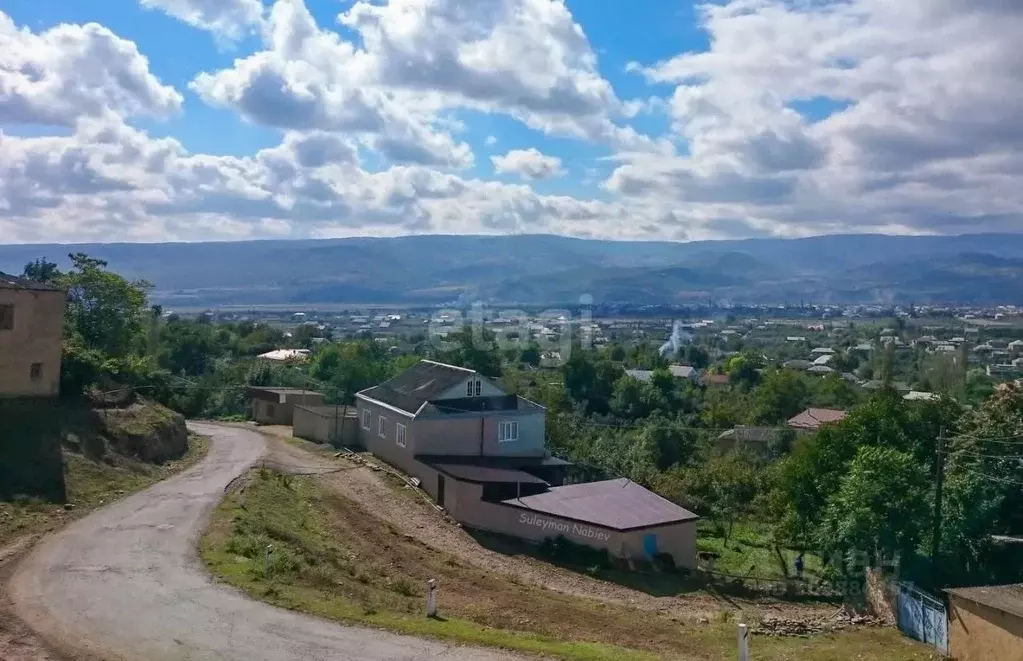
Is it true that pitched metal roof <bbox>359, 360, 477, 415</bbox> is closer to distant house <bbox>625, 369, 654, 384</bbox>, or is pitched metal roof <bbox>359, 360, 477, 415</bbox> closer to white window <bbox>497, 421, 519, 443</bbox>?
white window <bbox>497, 421, 519, 443</bbox>

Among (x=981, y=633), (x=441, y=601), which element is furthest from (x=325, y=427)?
(x=981, y=633)

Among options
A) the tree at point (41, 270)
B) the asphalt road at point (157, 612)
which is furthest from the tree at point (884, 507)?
the tree at point (41, 270)

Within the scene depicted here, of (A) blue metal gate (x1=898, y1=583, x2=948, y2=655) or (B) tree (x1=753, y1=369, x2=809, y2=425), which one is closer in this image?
(A) blue metal gate (x1=898, y1=583, x2=948, y2=655)

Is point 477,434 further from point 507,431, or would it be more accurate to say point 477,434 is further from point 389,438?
point 389,438

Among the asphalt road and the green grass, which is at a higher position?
the asphalt road

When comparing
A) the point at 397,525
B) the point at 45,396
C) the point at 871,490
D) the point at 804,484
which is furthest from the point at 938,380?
the point at 45,396

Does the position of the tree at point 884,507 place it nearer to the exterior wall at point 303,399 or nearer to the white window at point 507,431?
the white window at point 507,431

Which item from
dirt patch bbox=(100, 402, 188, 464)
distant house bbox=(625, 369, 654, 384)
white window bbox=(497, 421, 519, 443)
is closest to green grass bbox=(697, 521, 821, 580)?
white window bbox=(497, 421, 519, 443)
